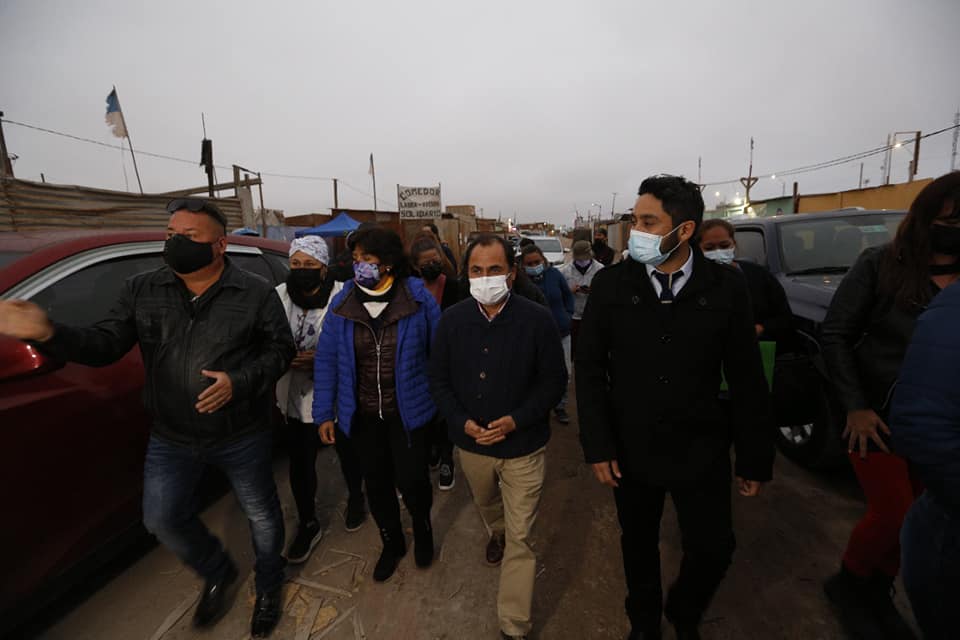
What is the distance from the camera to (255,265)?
132 inches

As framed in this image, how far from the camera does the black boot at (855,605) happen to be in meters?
2.01

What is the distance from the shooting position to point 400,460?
239 centimetres

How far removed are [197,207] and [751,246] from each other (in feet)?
15.2

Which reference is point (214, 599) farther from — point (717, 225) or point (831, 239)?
point (831, 239)

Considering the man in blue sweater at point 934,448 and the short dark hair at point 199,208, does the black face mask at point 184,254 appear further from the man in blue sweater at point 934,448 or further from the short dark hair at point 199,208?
the man in blue sweater at point 934,448

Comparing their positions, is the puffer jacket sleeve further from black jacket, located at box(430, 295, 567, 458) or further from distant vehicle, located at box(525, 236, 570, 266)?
distant vehicle, located at box(525, 236, 570, 266)

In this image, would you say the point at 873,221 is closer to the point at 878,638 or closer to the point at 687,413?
the point at 878,638

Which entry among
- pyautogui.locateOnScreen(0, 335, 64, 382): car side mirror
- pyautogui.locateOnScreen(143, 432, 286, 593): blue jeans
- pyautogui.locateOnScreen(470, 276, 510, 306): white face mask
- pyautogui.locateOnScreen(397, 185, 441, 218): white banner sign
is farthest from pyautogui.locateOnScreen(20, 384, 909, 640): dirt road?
pyautogui.locateOnScreen(397, 185, 441, 218): white banner sign

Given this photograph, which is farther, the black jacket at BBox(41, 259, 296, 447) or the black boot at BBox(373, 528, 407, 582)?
the black boot at BBox(373, 528, 407, 582)

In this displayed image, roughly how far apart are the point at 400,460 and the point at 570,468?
1825 mm

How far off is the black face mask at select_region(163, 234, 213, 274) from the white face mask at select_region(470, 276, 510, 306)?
1243 millimetres

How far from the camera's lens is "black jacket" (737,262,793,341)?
2846 mm

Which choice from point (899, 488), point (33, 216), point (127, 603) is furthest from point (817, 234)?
point (33, 216)

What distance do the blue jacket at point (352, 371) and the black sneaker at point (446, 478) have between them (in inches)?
51.9
